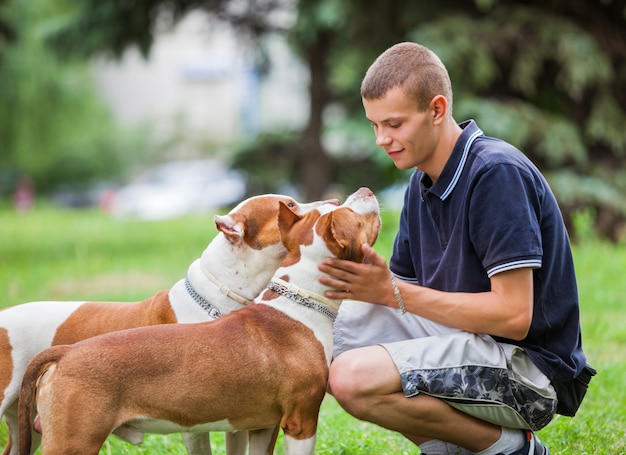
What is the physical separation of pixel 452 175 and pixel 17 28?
13656 millimetres

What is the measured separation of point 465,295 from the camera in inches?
140

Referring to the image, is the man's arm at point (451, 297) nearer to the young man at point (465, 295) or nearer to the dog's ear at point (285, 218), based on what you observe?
the young man at point (465, 295)

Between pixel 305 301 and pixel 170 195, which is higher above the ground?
pixel 305 301

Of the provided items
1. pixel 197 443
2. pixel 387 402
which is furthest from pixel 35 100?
pixel 387 402

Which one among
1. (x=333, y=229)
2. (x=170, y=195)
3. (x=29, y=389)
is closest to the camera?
(x=29, y=389)

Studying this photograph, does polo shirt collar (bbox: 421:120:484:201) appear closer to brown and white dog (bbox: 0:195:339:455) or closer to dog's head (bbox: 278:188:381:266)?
dog's head (bbox: 278:188:381:266)

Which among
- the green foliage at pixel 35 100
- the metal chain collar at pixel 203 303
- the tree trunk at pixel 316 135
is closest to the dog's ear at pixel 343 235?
the metal chain collar at pixel 203 303

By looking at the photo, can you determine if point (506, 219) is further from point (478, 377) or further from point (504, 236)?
point (478, 377)

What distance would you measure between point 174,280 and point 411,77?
21.9 feet

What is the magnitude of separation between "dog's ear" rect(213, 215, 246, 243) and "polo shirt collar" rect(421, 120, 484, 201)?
93 cm

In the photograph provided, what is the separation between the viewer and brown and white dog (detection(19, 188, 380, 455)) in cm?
317

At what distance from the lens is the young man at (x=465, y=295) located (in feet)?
11.4

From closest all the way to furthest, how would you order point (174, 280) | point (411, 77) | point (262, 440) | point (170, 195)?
1. point (411, 77)
2. point (262, 440)
3. point (174, 280)
4. point (170, 195)

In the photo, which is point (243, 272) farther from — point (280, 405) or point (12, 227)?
point (12, 227)
